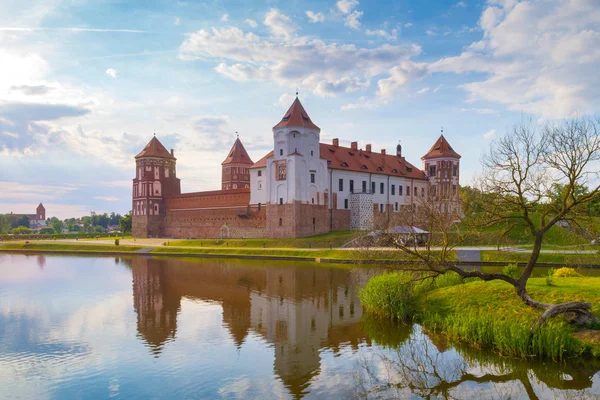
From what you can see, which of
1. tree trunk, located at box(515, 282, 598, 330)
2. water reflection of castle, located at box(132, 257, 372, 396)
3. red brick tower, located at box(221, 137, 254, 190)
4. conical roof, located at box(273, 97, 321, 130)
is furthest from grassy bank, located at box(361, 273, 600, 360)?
red brick tower, located at box(221, 137, 254, 190)

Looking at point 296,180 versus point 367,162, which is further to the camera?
point 367,162

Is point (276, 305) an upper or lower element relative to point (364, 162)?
lower

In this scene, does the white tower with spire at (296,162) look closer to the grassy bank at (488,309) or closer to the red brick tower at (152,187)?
the red brick tower at (152,187)

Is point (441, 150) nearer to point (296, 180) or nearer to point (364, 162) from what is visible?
point (364, 162)

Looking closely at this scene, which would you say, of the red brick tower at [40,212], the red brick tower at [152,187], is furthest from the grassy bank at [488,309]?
the red brick tower at [40,212]

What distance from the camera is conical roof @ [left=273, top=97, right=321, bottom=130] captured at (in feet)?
151

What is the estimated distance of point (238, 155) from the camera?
71938 millimetres

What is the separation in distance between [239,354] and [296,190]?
3369 centimetres

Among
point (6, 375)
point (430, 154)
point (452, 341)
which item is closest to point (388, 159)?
point (430, 154)

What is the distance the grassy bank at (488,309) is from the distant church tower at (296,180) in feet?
94.9

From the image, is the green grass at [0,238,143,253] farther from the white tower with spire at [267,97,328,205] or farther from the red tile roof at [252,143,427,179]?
the red tile roof at [252,143,427,179]

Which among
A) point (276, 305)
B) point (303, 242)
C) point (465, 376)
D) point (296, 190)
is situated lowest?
point (465, 376)

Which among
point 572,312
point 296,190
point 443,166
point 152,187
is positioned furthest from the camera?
point 152,187

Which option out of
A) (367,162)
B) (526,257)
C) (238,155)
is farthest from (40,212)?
(526,257)
